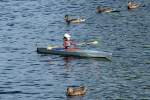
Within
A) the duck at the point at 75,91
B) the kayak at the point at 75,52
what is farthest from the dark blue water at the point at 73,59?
the kayak at the point at 75,52

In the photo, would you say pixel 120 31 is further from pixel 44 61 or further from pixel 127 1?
pixel 127 1

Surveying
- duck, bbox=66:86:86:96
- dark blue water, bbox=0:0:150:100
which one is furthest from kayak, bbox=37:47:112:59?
duck, bbox=66:86:86:96

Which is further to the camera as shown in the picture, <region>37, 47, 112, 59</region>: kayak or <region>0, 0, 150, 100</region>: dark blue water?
<region>37, 47, 112, 59</region>: kayak

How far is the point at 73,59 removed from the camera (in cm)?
8538

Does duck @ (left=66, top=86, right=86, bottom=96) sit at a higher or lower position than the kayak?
lower

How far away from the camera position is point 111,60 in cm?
8331

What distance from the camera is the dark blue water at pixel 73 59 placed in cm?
7112

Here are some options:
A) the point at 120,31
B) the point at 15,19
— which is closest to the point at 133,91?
the point at 120,31

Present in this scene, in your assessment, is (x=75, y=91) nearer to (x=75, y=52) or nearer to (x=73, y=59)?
(x=73, y=59)

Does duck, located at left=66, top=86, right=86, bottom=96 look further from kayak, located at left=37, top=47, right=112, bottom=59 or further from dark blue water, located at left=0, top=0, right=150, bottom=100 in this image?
kayak, located at left=37, top=47, right=112, bottom=59

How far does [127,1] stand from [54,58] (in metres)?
51.1

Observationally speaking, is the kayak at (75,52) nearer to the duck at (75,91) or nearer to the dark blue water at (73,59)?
the dark blue water at (73,59)

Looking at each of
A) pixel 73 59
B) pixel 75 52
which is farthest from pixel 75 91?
pixel 75 52

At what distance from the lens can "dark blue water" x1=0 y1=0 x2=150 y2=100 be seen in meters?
71.1
